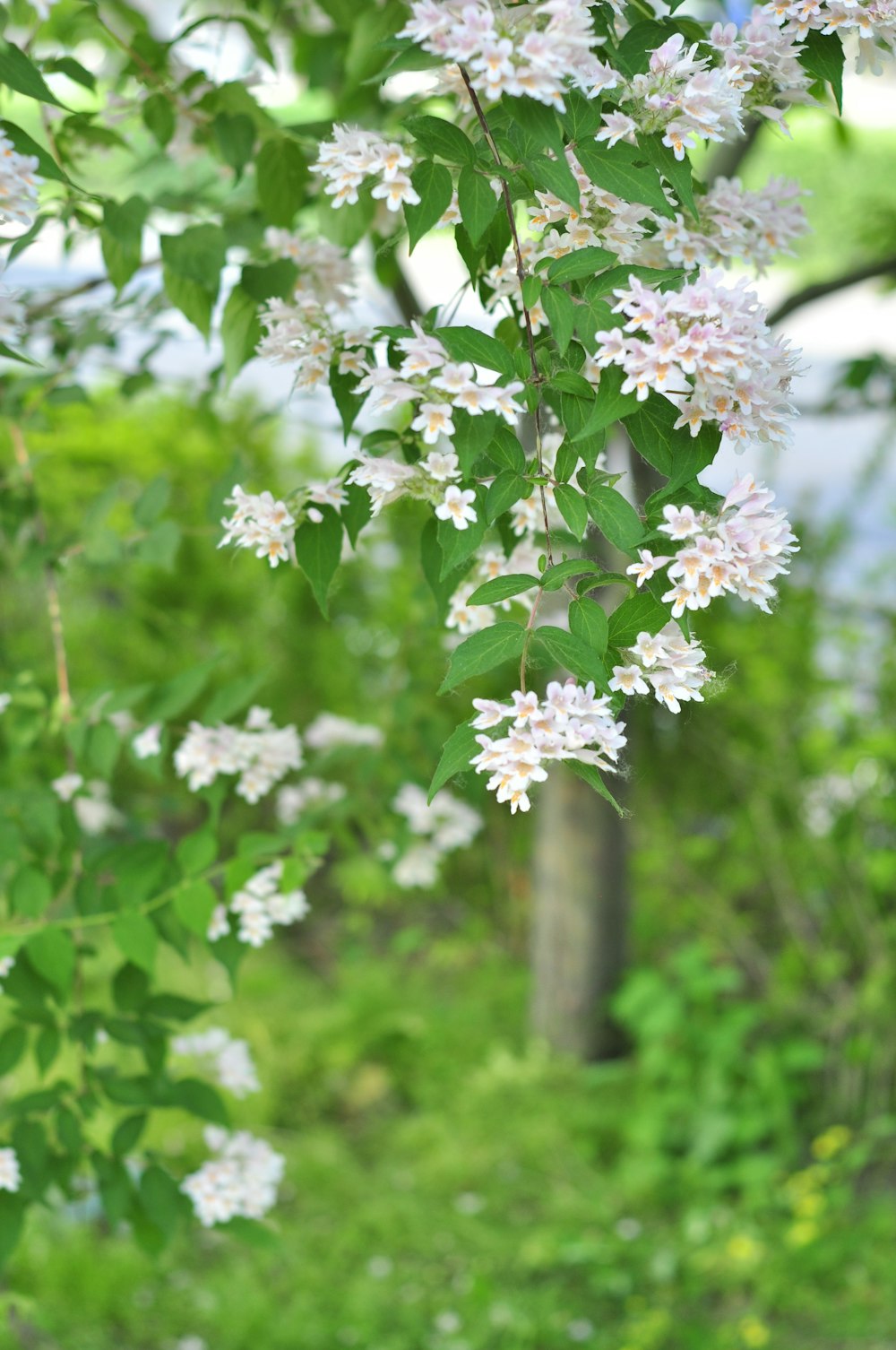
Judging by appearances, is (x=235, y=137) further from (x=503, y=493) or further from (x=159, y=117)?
(x=503, y=493)

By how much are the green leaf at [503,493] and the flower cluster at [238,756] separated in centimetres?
57

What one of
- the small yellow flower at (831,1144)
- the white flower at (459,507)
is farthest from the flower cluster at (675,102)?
the small yellow flower at (831,1144)

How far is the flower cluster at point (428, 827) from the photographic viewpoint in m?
1.87

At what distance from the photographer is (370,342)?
847 millimetres

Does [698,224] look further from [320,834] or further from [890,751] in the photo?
[890,751]

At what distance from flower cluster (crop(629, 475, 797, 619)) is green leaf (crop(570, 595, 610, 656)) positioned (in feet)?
0.10

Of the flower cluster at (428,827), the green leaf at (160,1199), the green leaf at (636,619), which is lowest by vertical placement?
the green leaf at (160,1199)

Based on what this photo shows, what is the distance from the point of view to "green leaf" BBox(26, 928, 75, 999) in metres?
1.03

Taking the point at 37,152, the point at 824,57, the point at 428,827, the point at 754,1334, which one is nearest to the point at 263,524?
the point at 37,152

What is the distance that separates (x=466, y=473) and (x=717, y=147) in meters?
1.72

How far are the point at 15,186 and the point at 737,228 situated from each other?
0.49m

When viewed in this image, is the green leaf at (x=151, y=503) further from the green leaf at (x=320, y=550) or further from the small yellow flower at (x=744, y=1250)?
the small yellow flower at (x=744, y=1250)

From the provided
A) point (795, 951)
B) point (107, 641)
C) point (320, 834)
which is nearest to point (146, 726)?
point (320, 834)

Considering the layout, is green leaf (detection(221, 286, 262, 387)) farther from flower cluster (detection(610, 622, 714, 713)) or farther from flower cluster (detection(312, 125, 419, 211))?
flower cluster (detection(610, 622, 714, 713))
